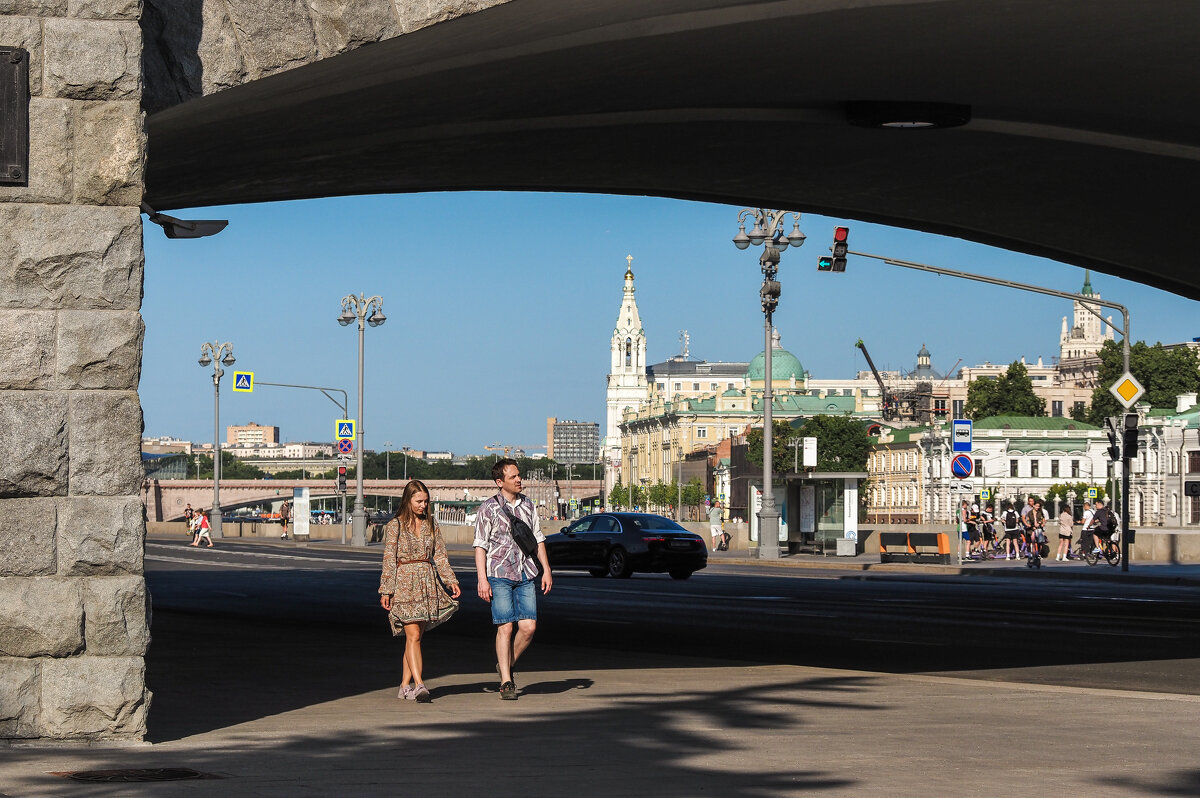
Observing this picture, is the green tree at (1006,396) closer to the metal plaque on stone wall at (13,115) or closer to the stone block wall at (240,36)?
the stone block wall at (240,36)

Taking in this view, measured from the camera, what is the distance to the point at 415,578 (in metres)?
10.9

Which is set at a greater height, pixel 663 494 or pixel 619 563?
pixel 619 563

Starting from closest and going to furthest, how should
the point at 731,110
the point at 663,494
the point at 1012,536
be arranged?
1. the point at 731,110
2. the point at 1012,536
3. the point at 663,494

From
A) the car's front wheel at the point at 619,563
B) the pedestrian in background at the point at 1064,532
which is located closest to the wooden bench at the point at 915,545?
the pedestrian in background at the point at 1064,532

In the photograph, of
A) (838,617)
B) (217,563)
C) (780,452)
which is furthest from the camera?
(780,452)

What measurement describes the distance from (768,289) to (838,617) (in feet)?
71.3

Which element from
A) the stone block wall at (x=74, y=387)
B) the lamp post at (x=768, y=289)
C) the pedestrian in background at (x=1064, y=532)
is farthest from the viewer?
the pedestrian in background at (x=1064, y=532)

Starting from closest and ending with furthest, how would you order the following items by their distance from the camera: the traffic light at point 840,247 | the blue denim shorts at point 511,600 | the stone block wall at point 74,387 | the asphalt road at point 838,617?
1. the stone block wall at point 74,387
2. the blue denim shorts at point 511,600
3. the asphalt road at point 838,617
4. the traffic light at point 840,247

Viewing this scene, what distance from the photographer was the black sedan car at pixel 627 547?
34.2m

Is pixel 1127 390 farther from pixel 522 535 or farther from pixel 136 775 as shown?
pixel 136 775

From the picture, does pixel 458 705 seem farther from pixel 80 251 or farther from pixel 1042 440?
pixel 1042 440

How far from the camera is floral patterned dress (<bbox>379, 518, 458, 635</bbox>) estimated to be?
10.9m

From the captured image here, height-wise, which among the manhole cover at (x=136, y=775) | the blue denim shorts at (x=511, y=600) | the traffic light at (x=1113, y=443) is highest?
the traffic light at (x=1113, y=443)

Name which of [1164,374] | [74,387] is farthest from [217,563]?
[1164,374]
